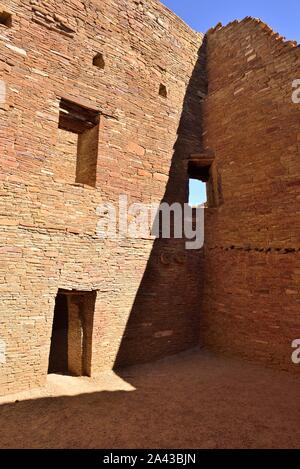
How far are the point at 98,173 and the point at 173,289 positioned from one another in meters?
3.58

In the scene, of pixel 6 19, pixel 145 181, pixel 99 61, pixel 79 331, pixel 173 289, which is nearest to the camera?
pixel 6 19

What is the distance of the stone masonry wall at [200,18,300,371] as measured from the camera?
7.22 metres

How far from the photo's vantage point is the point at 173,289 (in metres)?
8.49

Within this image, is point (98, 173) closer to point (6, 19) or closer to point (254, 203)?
point (6, 19)

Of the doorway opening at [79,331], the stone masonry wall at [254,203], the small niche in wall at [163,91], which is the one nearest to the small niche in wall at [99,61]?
the small niche in wall at [163,91]

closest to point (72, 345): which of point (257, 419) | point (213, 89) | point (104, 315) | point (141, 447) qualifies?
point (104, 315)

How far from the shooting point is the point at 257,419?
16.2ft

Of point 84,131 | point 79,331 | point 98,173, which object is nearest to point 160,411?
point 79,331

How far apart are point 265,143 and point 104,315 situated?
18.5ft

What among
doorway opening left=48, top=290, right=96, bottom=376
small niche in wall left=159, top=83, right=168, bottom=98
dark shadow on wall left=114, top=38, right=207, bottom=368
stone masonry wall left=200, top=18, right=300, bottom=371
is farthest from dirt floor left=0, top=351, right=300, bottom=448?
small niche in wall left=159, top=83, right=168, bottom=98

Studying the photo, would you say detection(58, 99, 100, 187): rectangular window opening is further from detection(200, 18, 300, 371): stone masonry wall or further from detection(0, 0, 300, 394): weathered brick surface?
detection(200, 18, 300, 371): stone masonry wall

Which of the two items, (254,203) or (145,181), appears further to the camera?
(145,181)

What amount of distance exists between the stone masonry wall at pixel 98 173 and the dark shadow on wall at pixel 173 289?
0.10ft

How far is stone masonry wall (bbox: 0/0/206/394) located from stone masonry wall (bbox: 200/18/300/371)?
808 millimetres
